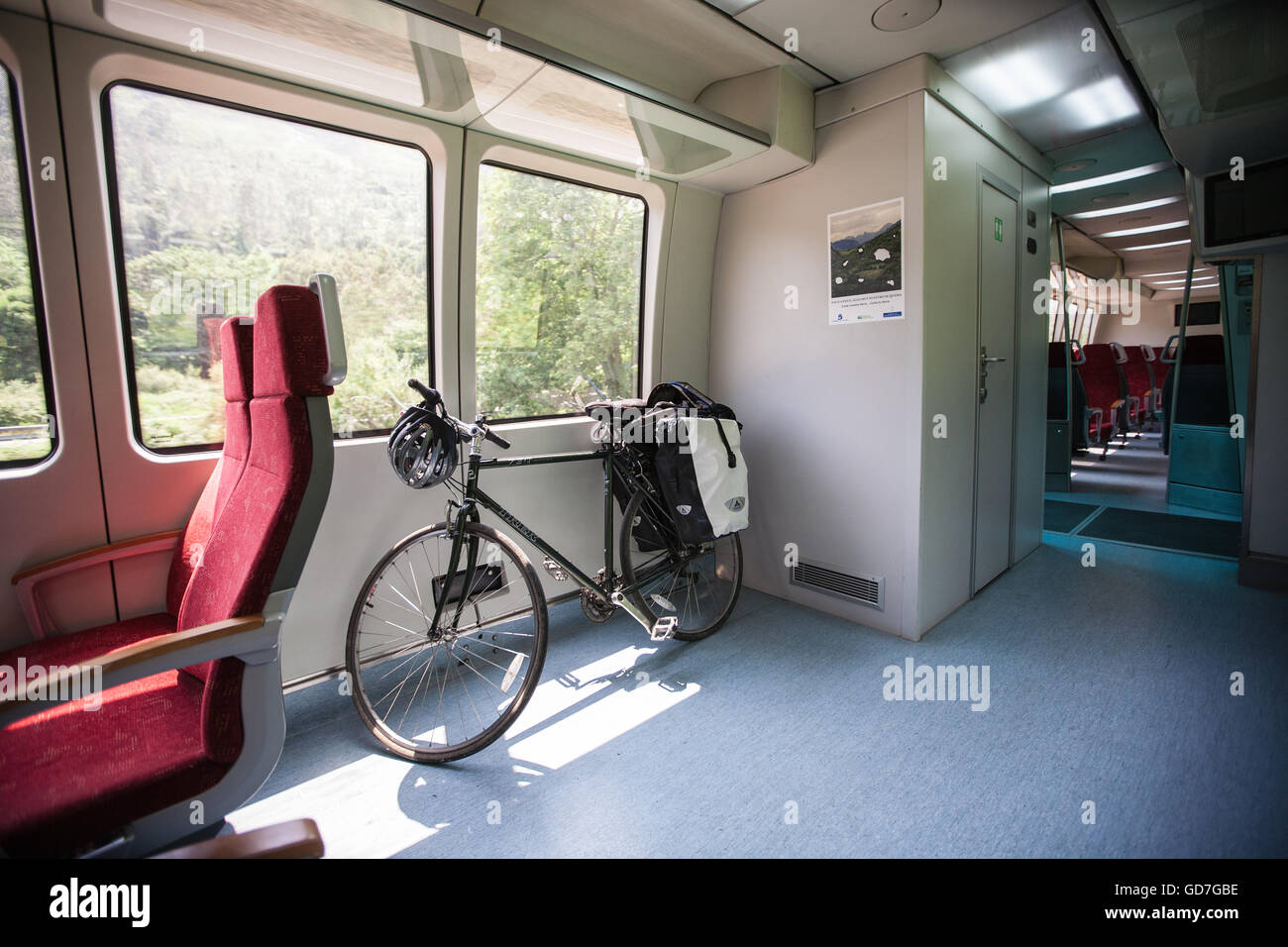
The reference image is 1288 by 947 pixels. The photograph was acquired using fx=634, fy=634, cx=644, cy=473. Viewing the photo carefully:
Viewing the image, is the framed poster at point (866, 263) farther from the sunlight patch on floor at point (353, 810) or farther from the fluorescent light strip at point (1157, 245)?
the fluorescent light strip at point (1157, 245)

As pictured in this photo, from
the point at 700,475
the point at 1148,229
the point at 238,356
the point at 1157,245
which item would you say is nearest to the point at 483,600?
the point at 700,475

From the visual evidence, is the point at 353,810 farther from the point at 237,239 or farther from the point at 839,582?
the point at 839,582

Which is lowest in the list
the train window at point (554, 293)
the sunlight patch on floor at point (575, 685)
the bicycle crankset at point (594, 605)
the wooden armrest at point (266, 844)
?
the sunlight patch on floor at point (575, 685)

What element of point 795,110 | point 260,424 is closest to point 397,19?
point 260,424

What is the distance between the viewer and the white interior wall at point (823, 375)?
327cm

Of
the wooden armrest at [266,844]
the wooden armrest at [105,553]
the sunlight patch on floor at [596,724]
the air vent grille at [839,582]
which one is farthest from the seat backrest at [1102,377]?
the wooden armrest at [266,844]

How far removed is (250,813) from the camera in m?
2.10

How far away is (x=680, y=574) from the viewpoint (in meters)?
3.62

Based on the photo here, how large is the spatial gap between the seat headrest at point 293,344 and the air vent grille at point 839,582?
2915 millimetres

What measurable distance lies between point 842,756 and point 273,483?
2125 millimetres

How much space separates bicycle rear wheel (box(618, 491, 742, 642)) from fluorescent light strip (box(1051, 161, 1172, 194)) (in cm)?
467

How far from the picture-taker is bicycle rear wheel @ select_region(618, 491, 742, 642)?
340 centimetres

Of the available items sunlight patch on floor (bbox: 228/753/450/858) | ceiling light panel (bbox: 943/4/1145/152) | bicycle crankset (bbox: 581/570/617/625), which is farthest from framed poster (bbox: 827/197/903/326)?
sunlight patch on floor (bbox: 228/753/450/858)
